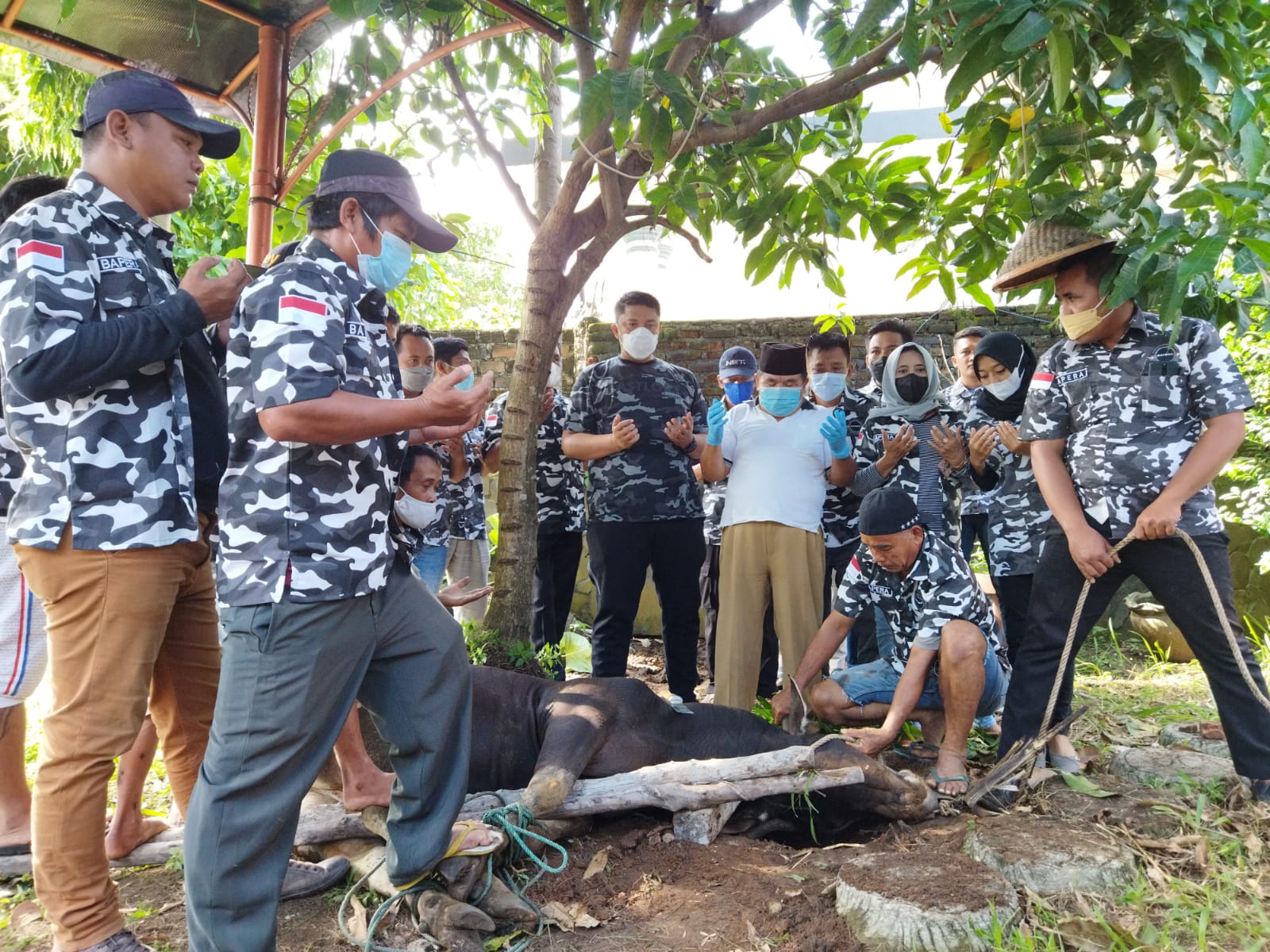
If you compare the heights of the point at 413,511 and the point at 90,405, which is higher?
the point at 90,405

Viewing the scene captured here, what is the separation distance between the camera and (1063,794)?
3281mm

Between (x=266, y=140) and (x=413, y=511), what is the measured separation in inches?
69.1

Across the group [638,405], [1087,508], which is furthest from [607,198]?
[1087,508]

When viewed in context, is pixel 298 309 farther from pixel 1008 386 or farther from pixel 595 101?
pixel 1008 386

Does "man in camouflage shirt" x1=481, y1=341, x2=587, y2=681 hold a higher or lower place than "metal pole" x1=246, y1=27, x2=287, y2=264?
lower

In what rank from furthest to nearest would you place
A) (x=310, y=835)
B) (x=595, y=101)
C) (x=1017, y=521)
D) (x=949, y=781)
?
(x=1017, y=521) < (x=949, y=781) < (x=310, y=835) < (x=595, y=101)

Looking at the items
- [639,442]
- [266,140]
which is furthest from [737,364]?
[266,140]

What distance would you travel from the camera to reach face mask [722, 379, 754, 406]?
195 inches

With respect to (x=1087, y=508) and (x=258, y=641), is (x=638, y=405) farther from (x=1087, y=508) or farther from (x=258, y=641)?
(x=258, y=641)

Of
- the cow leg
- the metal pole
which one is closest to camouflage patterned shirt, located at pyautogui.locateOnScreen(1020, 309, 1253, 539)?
the cow leg

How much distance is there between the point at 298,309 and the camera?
212 cm

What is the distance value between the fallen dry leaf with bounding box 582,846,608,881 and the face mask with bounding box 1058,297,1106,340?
2322 mm

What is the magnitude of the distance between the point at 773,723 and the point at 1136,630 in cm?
399

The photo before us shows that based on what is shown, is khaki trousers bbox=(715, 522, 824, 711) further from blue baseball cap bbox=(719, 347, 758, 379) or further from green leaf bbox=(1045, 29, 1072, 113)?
green leaf bbox=(1045, 29, 1072, 113)
